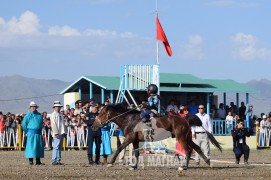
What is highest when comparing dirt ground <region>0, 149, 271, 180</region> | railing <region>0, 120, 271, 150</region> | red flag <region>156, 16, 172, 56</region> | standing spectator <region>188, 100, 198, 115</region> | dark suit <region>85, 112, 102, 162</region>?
red flag <region>156, 16, 172, 56</region>

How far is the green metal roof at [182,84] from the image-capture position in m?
39.4

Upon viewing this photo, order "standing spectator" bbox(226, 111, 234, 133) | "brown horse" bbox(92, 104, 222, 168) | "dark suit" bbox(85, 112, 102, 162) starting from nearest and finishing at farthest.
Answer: "brown horse" bbox(92, 104, 222, 168)
"dark suit" bbox(85, 112, 102, 162)
"standing spectator" bbox(226, 111, 234, 133)

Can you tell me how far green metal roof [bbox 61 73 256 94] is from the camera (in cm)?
3938

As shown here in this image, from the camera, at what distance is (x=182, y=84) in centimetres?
4050

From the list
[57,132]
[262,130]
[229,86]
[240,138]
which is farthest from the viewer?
[229,86]

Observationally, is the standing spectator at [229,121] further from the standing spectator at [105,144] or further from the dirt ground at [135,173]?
the dirt ground at [135,173]

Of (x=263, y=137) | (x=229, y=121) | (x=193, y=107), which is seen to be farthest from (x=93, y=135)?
(x=263, y=137)

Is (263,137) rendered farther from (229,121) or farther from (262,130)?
(229,121)

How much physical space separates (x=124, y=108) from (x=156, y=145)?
9.68 m

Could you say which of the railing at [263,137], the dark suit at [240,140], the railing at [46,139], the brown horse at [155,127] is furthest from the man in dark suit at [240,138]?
the railing at [263,137]

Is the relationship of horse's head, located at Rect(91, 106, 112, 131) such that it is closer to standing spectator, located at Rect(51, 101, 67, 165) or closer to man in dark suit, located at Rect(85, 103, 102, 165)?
man in dark suit, located at Rect(85, 103, 102, 165)

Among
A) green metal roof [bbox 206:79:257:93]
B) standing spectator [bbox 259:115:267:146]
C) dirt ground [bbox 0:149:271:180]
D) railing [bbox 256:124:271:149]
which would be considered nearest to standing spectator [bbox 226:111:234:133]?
railing [bbox 256:124:271:149]

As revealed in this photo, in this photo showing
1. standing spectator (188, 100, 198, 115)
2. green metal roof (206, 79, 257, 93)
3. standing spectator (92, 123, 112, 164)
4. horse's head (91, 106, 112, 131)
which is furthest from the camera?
green metal roof (206, 79, 257, 93)

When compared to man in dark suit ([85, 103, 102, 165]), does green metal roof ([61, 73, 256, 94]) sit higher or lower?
higher
